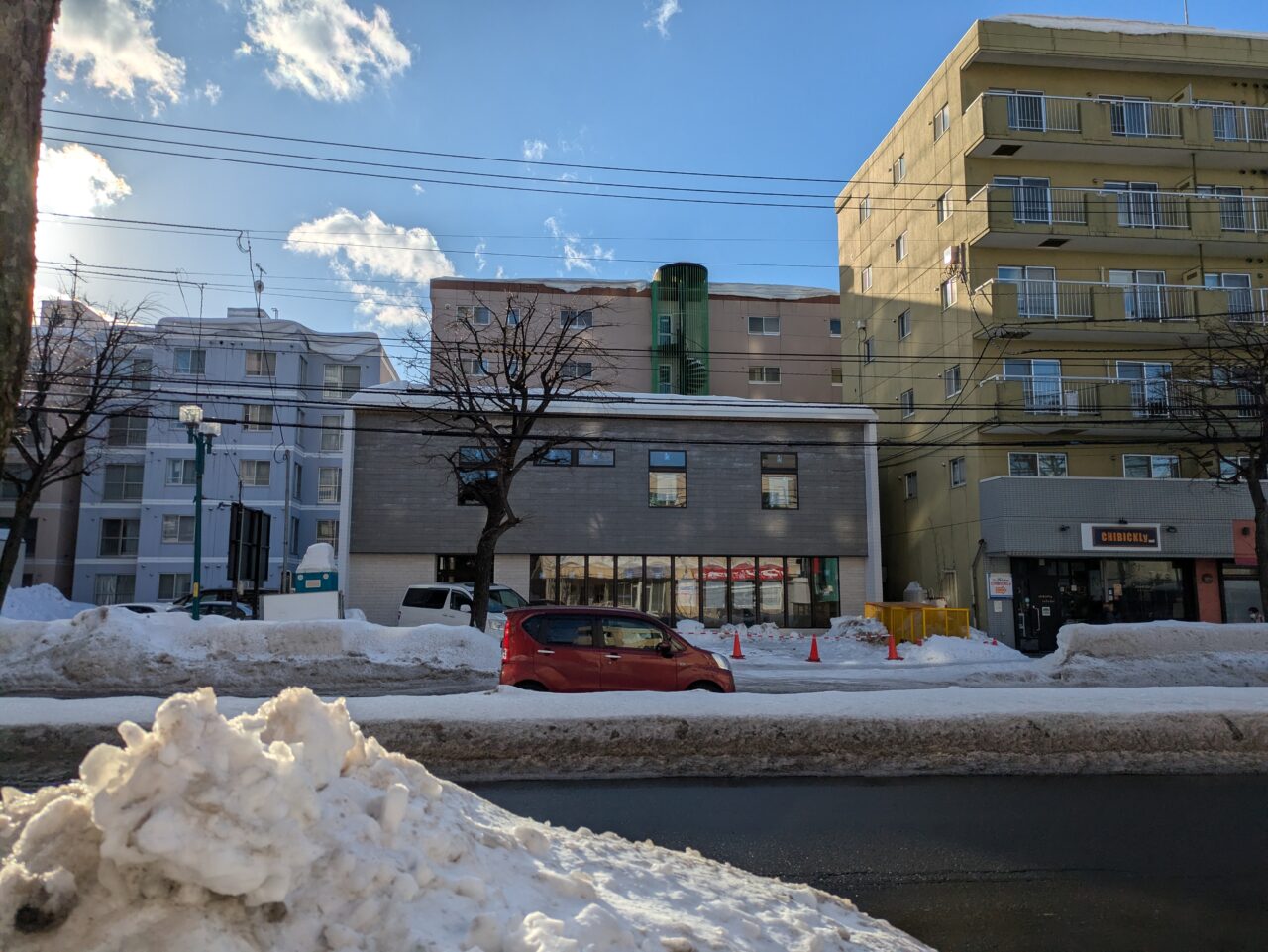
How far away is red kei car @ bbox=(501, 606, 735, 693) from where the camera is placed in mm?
11297

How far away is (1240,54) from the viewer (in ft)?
99.7

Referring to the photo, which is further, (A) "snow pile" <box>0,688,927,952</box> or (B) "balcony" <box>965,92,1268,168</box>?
(B) "balcony" <box>965,92,1268,168</box>

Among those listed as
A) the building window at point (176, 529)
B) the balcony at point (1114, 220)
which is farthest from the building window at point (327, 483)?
the balcony at point (1114, 220)

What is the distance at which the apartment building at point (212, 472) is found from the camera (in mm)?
42531

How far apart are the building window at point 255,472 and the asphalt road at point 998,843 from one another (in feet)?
137

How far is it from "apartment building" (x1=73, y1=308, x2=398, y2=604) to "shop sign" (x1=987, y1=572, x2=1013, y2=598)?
29.6 meters

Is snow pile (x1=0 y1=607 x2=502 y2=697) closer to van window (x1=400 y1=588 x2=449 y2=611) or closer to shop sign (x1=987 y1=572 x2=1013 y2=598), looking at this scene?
van window (x1=400 y1=588 x2=449 y2=611)

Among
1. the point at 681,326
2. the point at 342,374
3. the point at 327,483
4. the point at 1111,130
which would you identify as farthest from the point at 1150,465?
the point at 327,483

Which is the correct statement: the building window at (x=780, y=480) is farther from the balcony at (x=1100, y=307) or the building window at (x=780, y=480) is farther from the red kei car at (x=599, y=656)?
the red kei car at (x=599, y=656)

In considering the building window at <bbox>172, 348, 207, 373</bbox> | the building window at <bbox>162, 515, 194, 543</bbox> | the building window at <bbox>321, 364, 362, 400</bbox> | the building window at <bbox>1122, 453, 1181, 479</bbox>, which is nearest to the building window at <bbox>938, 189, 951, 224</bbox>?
the building window at <bbox>1122, 453, 1181, 479</bbox>

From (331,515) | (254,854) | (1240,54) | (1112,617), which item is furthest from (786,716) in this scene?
(331,515)

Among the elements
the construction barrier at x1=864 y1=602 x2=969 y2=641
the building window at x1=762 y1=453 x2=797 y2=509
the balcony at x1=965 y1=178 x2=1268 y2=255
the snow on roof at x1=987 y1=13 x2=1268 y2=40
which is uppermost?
the snow on roof at x1=987 y1=13 x2=1268 y2=40

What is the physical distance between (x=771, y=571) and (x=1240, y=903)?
78.4ft

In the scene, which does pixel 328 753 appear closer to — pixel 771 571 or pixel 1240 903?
pixel 1240 903
